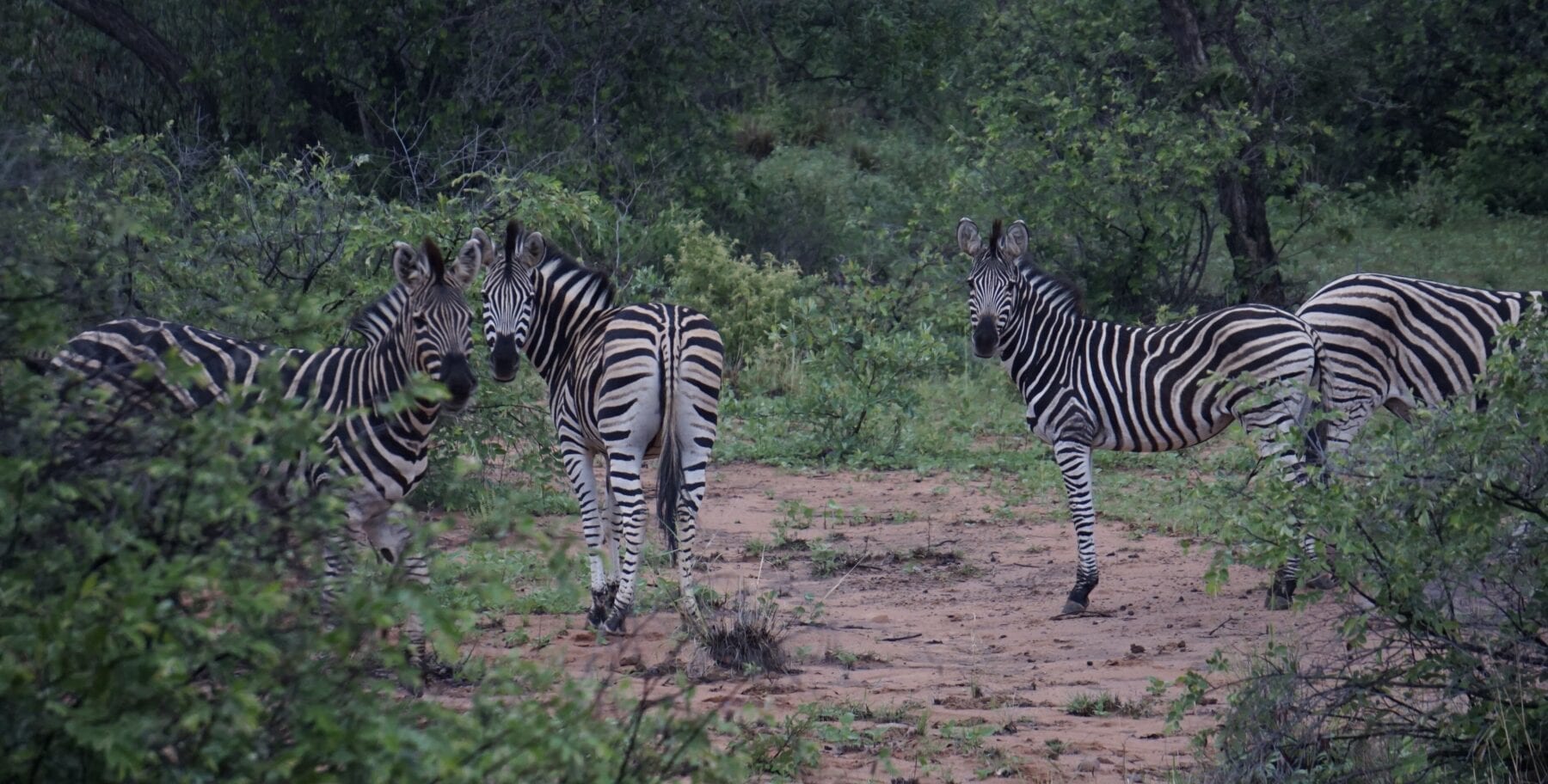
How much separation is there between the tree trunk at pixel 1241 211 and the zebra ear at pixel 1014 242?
6175 millimetres

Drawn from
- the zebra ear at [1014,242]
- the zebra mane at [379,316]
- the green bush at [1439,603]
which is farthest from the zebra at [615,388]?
the green bush at [1439,603]

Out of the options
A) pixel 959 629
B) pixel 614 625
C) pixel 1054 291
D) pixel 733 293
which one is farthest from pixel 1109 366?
pixel 733 293

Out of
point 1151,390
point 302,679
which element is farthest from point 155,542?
point 1151,390

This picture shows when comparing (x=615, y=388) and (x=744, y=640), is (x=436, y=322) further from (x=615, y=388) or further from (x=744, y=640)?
(x=744, y=640)

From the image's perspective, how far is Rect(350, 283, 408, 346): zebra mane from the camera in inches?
248

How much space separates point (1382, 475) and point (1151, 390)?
3317 millimetres

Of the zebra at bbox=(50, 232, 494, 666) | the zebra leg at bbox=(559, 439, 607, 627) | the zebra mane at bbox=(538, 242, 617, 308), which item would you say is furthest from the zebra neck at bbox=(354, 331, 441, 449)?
the zebra mane at bbox=(538, 242, 617, 308)

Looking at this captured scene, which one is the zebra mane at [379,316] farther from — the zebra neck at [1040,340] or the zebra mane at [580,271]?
the zebra neck at [1040,340]

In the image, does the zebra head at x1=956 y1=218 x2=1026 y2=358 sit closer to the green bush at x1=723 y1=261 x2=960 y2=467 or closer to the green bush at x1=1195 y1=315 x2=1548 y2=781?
the green bush at x1=723 y1=261 x2=960 y2=467

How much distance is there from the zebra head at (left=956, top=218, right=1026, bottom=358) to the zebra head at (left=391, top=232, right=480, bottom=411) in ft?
11.1

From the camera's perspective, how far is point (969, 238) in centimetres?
908

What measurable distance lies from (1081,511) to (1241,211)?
7565 millimetres

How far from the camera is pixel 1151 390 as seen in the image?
→ 312 inches

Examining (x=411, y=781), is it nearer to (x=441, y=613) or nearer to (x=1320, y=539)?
(x=441, y=613)
